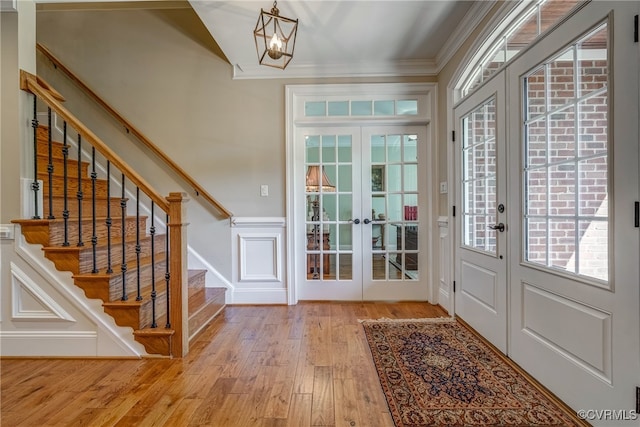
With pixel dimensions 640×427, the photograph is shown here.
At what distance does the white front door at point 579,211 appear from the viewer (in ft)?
3.99

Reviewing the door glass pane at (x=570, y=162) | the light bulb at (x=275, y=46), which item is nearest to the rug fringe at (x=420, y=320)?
the door glass pane at (x=570, y=162)

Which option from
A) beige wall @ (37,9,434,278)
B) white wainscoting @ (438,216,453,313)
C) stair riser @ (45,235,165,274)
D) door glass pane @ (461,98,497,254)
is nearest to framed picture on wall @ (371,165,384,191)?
white wainscoting @ (438,216,453,313)

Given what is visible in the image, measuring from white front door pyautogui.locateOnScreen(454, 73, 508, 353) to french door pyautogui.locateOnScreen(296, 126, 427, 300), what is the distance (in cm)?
56

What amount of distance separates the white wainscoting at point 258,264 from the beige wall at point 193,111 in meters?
0.11

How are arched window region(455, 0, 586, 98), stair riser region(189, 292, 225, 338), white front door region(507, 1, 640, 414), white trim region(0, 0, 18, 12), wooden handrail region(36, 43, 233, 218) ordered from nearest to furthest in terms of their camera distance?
white front door region(507, 1, 640, 414), arched window region(455, 0, 586, 98), white trim region(0, 0, 18, 12), stair riser region(189, 292, 225, 338), wooden handrail region(36, 43, 233, 218)

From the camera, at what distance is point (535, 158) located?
5.71 feet

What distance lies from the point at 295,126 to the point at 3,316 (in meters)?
2.73

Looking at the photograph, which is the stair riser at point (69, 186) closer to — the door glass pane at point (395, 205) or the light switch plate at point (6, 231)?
the light switch plate at point (6, 231)

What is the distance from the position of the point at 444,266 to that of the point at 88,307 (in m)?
2.95

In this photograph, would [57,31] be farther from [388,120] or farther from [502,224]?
[502,224]

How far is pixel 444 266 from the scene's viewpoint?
2959 mm

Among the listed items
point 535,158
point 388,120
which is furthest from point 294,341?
point 388,120

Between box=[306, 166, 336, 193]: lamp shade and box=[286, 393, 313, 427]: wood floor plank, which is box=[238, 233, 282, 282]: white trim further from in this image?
box=[286, 393, 313, 427]: wood floor plank

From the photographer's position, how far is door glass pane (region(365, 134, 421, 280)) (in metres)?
3.17
